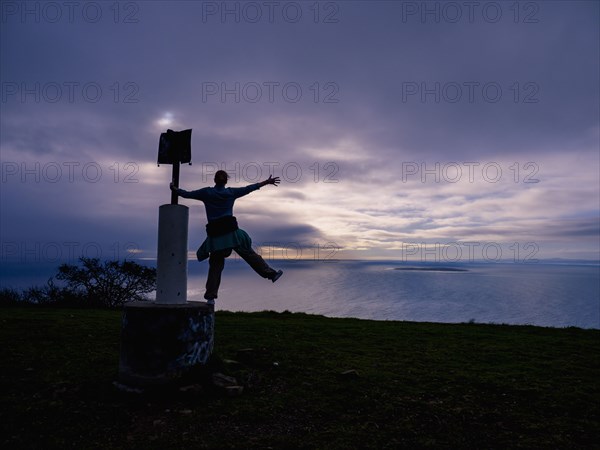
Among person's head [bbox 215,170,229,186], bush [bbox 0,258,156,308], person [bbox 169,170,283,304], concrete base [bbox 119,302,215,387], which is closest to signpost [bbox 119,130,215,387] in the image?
concrete base [bbox 119,302,215,387]

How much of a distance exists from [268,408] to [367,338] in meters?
6.49

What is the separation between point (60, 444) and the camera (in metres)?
4.71

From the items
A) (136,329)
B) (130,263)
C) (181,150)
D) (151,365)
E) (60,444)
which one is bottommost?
(60,444)

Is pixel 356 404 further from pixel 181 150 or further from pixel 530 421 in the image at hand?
pixel 181 150

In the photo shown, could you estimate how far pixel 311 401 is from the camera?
6078mm

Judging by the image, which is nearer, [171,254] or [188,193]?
[171,254]

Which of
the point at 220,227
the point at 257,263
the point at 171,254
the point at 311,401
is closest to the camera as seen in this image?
the point at 311,401

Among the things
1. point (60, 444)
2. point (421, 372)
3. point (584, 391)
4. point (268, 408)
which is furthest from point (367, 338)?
point (60, 444)

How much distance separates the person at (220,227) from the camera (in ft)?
25.5

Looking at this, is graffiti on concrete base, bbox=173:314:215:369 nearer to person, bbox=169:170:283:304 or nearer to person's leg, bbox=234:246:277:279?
person, bbox=169:170:283:304

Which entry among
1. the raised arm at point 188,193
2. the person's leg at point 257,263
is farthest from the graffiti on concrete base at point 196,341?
the raised arm at point 188,193

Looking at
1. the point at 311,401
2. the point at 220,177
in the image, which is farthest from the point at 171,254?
the point at 311,401

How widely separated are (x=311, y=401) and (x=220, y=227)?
372cm

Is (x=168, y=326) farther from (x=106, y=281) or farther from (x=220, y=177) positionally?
(x=106, y=281)
